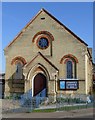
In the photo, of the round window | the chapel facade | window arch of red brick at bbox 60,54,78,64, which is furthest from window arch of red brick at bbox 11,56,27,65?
window arch of red brick at bbox 60,54,78,64

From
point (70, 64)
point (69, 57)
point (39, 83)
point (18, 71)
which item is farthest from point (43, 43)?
point (39, 83)

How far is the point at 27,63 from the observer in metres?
34.9

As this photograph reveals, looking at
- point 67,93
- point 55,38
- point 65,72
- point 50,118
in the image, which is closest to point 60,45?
point 55,38

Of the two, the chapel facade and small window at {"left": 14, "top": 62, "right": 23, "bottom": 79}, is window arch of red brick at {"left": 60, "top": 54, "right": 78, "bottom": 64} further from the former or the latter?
small window at {"left": 14, "top": 62, "right": 23, "bottom": 79}

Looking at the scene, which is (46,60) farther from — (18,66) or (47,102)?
(47,102)

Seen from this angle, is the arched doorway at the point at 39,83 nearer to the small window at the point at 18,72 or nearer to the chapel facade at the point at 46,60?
the chapel facade at the point at 46,60

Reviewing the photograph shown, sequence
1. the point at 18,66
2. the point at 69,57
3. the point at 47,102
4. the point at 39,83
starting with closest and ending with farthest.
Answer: the point at 47,102, the point at 39,83, the point at 69,57, the point at 18,66

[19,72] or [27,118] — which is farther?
[19,72]

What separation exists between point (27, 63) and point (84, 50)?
7.01 meters

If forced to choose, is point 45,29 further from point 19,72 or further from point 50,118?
point 50,118

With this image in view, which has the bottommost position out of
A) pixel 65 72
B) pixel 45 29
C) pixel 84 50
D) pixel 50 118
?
pixel 50 118

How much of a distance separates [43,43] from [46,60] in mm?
2831

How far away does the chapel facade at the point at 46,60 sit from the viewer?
33.8 meters

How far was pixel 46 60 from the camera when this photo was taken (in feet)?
110
